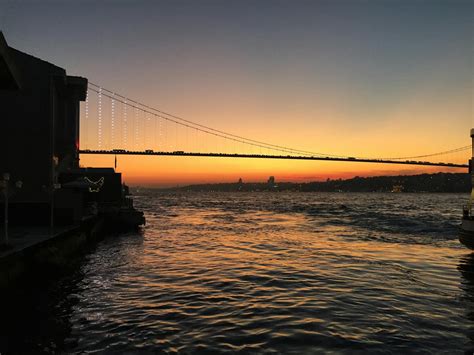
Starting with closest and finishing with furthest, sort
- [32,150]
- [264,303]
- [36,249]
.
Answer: [264,303] → [36,249] → [32,150]

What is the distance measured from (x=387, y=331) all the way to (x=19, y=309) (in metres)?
9.90

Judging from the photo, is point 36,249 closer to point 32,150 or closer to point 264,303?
point 264,303

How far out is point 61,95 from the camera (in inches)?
1232

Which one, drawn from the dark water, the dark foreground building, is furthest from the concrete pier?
the dark foreground building

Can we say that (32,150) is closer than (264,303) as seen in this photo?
No

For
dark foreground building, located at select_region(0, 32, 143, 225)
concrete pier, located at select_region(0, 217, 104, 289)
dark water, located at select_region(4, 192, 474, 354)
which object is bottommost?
dark water, located at select_region(4, 192, 474, 354)

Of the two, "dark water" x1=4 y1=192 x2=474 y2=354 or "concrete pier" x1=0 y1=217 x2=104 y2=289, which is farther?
"concrete pier" x1=0 y1=217 x2=104 y2=289

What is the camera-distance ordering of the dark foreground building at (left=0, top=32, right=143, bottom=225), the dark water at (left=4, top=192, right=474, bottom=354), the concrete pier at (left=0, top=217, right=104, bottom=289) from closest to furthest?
the dark water at (left=4, top=192, right=474, bottom=354) < the concrete pier at (left=0, top=217, right=104, bottom=289) < the dark foreground building at (left=0, top=32, right=143, bottom=225)

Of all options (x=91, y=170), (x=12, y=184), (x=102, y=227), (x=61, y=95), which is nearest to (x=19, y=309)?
(x=12, y=184)

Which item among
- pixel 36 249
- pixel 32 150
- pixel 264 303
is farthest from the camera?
pixel 32 150

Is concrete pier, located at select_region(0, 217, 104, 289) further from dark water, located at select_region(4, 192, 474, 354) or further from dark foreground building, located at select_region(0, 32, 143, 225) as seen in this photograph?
dark foreground building, located at select_region(0, 32, 143, 225)

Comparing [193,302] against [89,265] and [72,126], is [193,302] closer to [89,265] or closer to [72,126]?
[89,265]

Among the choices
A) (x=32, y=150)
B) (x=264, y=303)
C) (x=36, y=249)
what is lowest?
(x=264, y=303)

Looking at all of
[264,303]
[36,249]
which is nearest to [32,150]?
[36,249]
